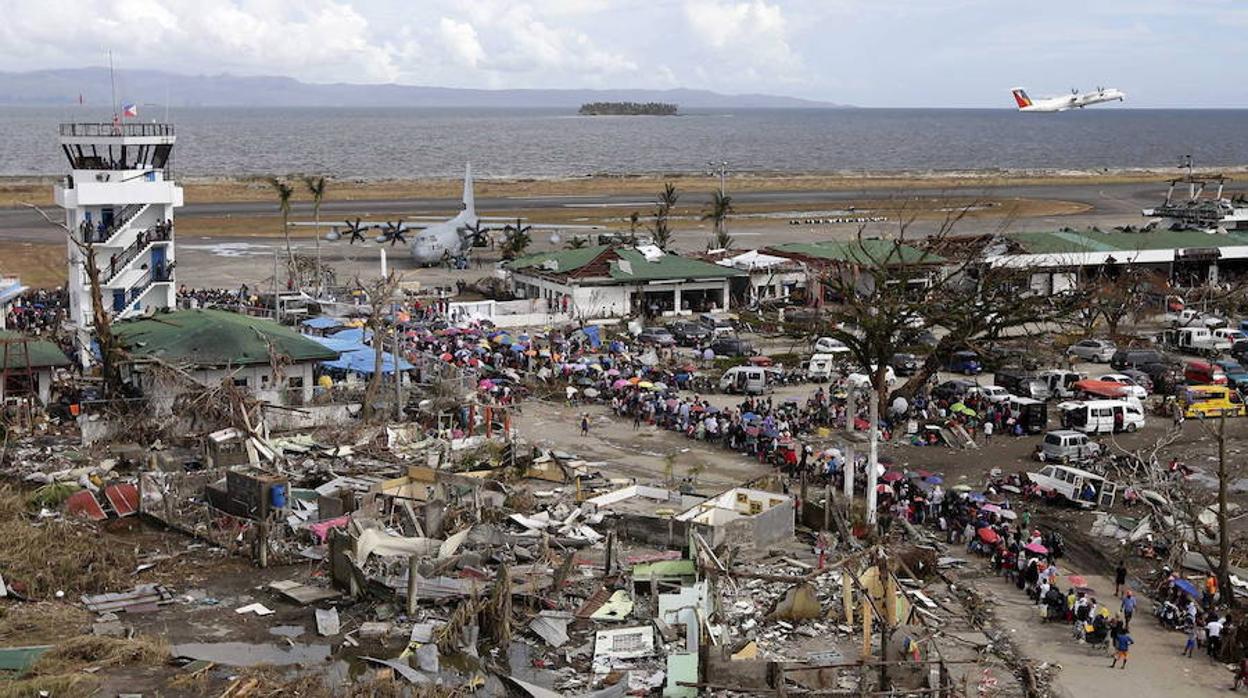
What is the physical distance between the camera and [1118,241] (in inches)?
2648

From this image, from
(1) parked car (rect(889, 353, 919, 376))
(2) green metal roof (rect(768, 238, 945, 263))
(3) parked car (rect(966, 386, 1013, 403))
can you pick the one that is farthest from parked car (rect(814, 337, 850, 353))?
(2) green metal roof (rect(768, 238, 945, 263))

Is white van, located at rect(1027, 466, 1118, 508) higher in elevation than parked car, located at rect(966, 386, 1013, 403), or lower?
lower

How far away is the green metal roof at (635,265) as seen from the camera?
5822cm

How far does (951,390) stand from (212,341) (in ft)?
72.2

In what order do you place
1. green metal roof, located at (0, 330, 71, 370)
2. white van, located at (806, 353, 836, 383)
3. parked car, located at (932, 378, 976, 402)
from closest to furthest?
1. green metal roof, located at (0, 330, 71, 370)
2. parked car, located at (932, 378, 976, 402)
3. white van, located at (806, 353, 836, 383)

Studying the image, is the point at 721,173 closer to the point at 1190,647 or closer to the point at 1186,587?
the point at 1186,587

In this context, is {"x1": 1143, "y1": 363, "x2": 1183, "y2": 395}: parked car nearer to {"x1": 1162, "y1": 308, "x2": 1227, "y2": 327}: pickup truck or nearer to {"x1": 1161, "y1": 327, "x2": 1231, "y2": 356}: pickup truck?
{"x1": 1161, "y1": 327, "x2": 1231, "y2": 356}: pickup truck

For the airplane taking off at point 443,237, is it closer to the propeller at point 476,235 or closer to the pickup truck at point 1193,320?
the propeller at point 476,235

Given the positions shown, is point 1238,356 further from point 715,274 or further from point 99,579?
point 99,579

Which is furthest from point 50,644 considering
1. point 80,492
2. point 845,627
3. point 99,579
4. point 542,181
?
point 542,181

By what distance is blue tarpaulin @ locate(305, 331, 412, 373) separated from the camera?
41688 mm

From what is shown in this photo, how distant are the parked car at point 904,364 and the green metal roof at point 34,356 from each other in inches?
1019

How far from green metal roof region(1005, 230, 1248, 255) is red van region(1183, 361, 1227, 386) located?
67.2ft

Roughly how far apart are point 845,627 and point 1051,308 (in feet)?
85.6
